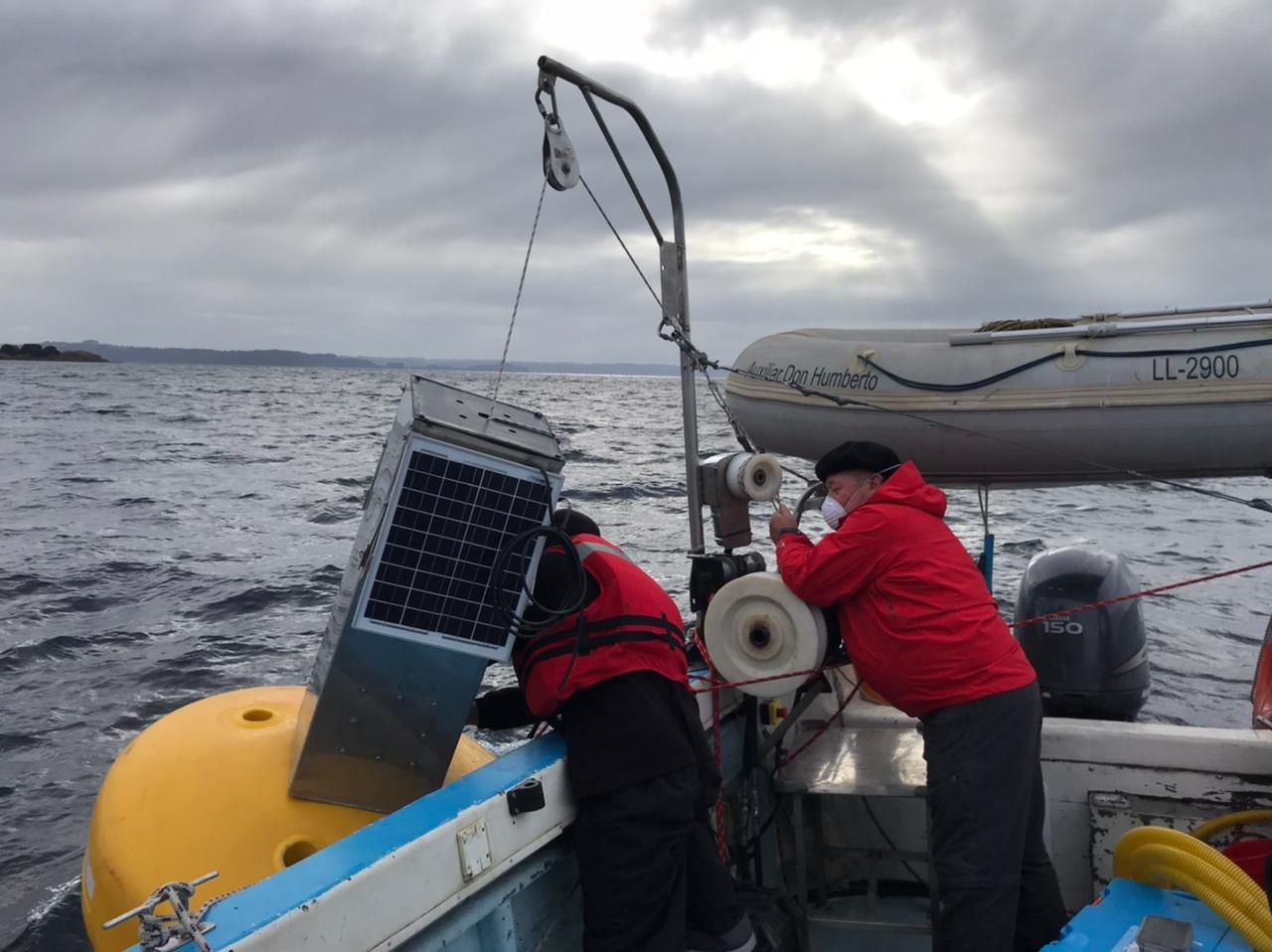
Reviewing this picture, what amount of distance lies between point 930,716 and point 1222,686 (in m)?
6.85

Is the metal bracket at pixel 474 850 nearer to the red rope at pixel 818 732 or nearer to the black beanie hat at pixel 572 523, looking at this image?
the black beanie hat at pixel 572 523

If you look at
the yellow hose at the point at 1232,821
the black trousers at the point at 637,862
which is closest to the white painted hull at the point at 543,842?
the black trousers at the point at 637,862

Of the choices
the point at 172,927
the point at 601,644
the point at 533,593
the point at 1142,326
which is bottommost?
the point at 172,927

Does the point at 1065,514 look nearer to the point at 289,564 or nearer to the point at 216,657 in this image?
the point at 289,564

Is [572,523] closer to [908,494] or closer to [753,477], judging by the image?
[908,494]

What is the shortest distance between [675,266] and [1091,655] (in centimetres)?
262

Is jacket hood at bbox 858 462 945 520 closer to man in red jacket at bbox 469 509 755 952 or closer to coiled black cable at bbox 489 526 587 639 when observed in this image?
man in red jacket at bbox 469 509 755 952

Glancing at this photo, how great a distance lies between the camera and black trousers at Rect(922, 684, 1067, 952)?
2.99 m

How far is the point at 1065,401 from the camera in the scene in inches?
213

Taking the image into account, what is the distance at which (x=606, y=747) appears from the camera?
8.48 feet

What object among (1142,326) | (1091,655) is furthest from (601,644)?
(1142,326)

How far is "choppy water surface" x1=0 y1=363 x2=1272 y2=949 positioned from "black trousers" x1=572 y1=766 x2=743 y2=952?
3571mm

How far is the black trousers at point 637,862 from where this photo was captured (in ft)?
8.13

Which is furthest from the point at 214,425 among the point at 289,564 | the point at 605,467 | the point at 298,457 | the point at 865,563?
the point at 865,563
